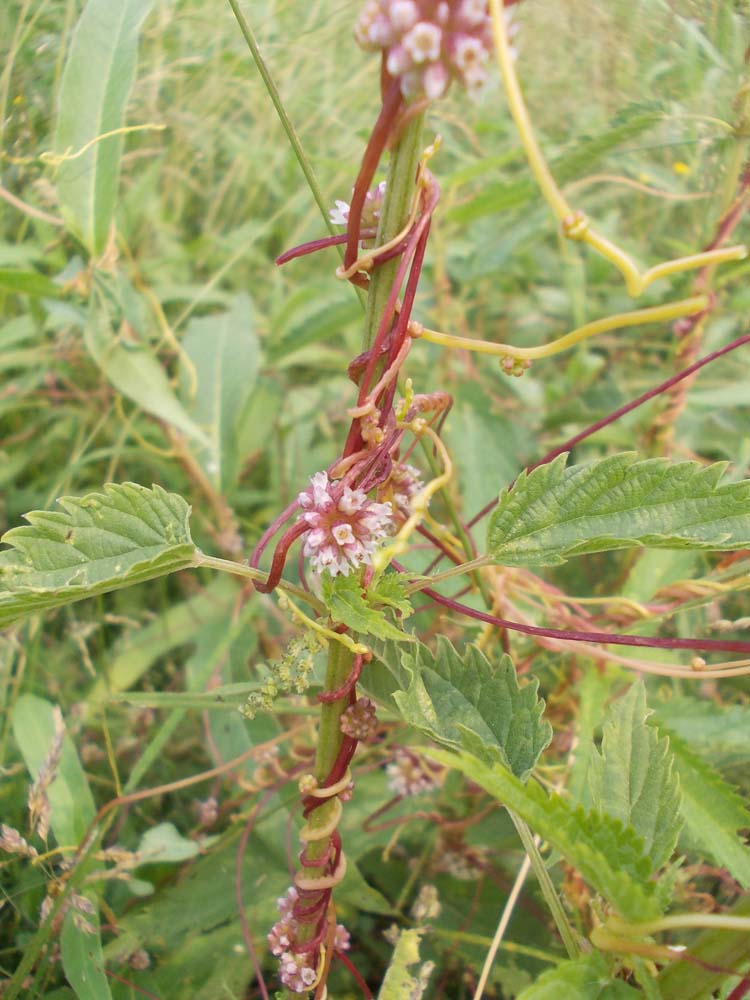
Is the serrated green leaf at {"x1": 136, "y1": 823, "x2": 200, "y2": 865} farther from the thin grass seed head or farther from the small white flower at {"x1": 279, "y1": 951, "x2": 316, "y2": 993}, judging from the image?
the small white flower at {"x1": 279, "y1": 951, "x2": 316, "y2": 993}

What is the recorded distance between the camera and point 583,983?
0.50 metres

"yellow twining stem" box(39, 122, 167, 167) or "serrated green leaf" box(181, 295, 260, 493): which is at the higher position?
"yellow twining stem" box(39, 122, 167, 167)

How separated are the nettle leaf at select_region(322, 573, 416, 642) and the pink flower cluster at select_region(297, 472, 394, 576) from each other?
0.05 ft

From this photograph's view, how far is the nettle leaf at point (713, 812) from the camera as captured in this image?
71 centimetres

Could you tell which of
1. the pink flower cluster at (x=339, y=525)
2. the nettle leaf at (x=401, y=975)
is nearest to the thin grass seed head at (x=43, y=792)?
the nettle leaf at (x=401, y=975)

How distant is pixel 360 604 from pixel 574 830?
19 cm

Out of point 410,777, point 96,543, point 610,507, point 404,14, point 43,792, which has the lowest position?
point 410,777

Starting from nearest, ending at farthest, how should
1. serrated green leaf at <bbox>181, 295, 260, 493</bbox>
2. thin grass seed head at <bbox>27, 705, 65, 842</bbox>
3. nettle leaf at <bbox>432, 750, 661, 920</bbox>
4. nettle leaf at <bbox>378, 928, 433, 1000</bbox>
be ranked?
1. nettle leaf at <bbox>432, 750, 661, 920</bbox>
2. nettle leaf at <bbox>378, 928, 433, 1000</bbox>
3. thin grass seed head at <bbox>27, 705, 65, 842</bbox>
4. serrated green leaf at <bbox>181, 295, 260, 493</bbox>

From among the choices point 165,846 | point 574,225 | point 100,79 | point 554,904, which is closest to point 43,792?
point 165,846

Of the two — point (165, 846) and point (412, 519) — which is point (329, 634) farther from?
point (165, 846)

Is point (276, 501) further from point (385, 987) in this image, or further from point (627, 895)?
point (627, 895)

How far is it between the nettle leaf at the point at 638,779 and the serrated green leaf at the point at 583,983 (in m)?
0.08

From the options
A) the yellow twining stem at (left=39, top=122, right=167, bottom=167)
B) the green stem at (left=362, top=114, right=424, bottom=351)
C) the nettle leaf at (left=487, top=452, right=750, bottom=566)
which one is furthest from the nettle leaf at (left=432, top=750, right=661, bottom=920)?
the yellow twining stem at (left=39, top=122, right=167, bottom=167)

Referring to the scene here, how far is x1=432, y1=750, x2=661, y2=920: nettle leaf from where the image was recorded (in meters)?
0.45
